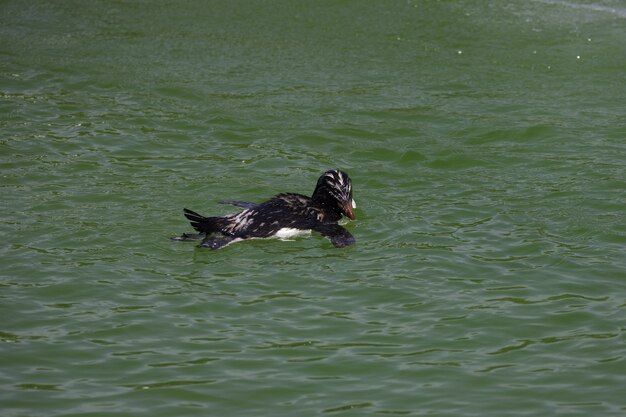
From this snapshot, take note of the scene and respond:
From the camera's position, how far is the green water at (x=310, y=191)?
7.25m

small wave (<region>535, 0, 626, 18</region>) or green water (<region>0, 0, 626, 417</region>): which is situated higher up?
small wave (<region>535, 0, 626, 18</region>)

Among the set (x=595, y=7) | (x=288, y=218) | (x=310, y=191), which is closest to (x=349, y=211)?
(x=288, y=218)

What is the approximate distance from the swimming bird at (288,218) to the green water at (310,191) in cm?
16

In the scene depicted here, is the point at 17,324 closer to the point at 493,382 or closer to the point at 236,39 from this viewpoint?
the point at 493,382

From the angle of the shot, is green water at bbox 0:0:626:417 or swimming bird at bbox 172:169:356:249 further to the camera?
swimming bird at bbox 172:169:356:249

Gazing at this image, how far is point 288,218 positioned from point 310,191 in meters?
1.54

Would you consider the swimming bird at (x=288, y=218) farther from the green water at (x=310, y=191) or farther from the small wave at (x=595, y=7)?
the small wave at (x=595, y=7)

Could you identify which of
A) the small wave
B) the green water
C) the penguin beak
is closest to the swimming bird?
the penguin beak

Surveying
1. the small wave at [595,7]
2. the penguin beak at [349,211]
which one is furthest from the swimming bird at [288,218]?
the small wave at [595,7]

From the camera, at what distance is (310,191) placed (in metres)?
11.5

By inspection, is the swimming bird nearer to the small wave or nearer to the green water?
the green water

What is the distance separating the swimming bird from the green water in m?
0.16

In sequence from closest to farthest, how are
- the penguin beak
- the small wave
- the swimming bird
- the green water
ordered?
the green water → the swimming bird → the penguin beak → the small wave

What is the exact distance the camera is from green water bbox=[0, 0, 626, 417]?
725 cm
